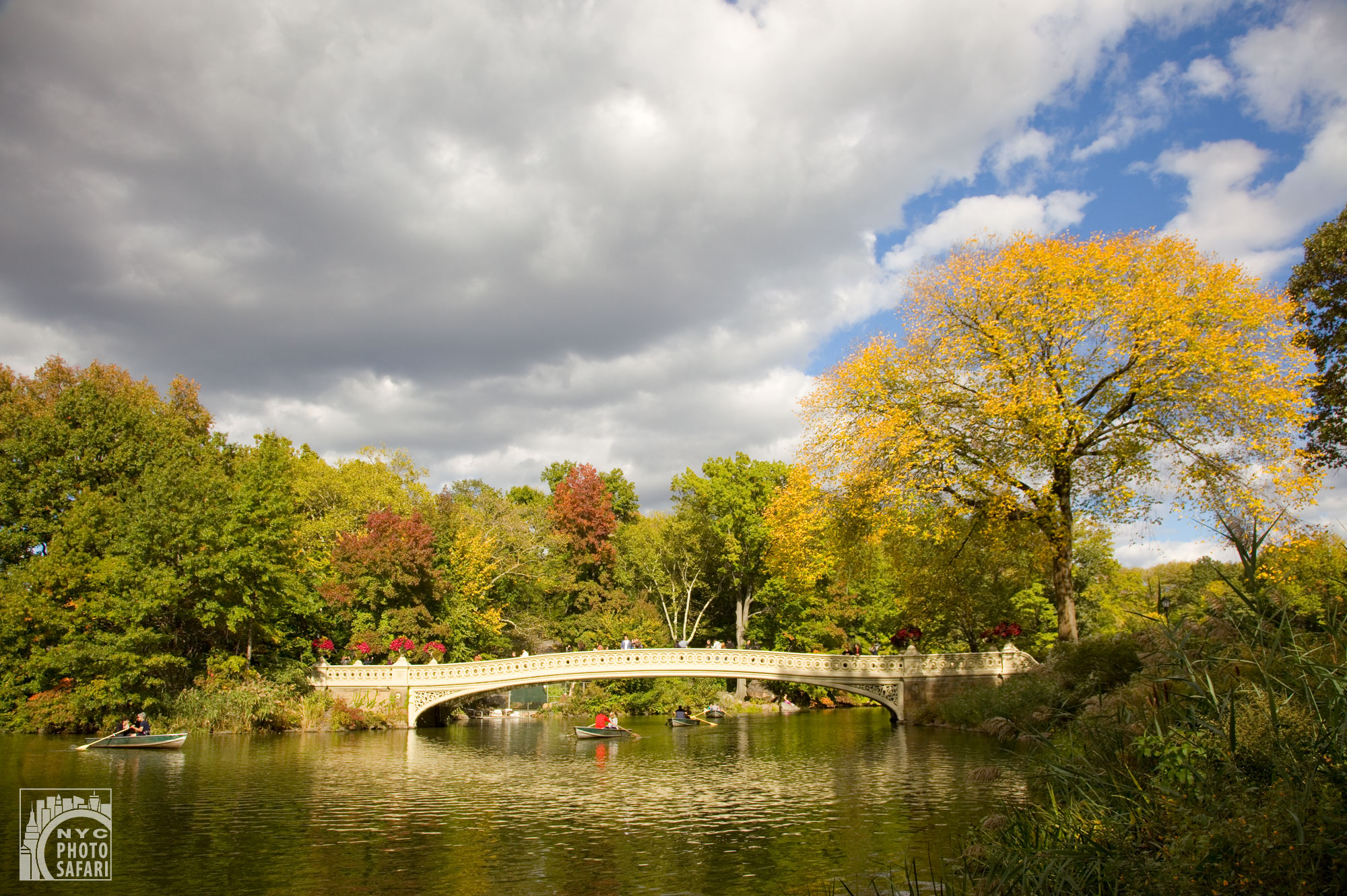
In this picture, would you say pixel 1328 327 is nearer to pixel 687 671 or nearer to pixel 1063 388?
pixel 1063 388

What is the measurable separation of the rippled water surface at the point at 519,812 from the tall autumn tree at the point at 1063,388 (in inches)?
276

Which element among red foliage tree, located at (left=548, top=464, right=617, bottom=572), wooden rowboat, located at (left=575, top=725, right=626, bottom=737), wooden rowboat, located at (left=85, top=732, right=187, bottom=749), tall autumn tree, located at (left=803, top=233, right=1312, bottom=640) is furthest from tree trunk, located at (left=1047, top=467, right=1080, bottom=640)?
red foliage tree, located at (left=548, top=464, right=617, bottom=572)

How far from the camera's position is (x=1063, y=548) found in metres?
21.7

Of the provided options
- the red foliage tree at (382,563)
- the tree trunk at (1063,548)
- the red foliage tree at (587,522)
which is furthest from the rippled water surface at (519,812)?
the red foliage tree at (587,522)

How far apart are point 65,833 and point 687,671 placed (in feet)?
68.7

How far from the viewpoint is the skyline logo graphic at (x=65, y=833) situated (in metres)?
9.64

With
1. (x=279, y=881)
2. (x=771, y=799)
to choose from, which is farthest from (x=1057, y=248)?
(x=279, y=881)

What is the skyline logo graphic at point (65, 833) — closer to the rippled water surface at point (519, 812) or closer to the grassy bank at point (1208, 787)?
the rippled water surface at point (519, 812)

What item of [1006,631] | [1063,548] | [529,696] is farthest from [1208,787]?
[529,696]

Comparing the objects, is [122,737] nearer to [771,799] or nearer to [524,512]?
[771,799]

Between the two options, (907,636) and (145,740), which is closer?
(145,740)

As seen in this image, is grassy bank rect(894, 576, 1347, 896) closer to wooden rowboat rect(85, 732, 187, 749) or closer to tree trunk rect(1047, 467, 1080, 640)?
tree trunk rect(1047, 467, 1080, 640)

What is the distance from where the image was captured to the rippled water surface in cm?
922

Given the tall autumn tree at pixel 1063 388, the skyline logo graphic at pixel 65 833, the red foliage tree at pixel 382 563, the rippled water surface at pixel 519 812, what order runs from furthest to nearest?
the red foliage tree at pixel 382 563 < the tall autumn tree at pixel 1063 388 < the skyline logo graphic at pixel 65 833 < the rippled water surface at pixel 519 812
